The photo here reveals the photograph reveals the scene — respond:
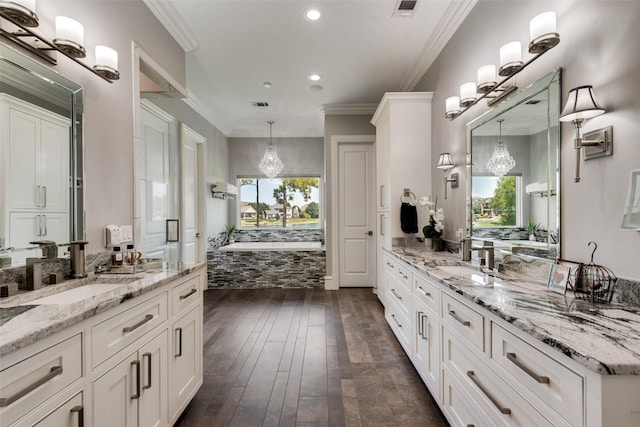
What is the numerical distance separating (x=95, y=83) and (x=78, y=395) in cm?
166

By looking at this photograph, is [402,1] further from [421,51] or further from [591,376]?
[591,376]

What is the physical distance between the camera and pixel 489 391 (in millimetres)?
1212

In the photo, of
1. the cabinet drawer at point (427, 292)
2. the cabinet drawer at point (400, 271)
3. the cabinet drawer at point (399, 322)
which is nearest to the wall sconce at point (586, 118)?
the cabinet drawer at point (427, 292)

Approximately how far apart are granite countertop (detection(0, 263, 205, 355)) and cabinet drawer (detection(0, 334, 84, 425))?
0.22 ft

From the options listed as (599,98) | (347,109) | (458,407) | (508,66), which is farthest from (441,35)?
(458,407)

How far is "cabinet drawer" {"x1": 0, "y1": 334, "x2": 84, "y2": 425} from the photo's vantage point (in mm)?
756

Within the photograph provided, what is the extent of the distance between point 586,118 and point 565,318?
894 mm

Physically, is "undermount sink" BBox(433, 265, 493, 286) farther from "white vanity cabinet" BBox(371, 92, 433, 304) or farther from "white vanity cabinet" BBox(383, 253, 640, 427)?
"white vanity cabinet" BBox(371, 92, 433, 304)

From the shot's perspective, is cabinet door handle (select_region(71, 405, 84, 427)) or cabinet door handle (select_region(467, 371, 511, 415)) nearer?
cabinet door handle (select_region(71, 405, 84, 427))

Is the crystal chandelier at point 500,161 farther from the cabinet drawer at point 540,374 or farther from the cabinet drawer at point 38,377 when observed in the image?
the cabinet drawer at point 38,377

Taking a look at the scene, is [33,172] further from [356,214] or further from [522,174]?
[356,214]

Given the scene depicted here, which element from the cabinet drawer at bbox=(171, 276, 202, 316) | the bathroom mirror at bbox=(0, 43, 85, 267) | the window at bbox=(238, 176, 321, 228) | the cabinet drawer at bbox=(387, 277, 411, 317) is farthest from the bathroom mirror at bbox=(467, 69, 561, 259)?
the window at bbox=(238, 176, 321, 228)

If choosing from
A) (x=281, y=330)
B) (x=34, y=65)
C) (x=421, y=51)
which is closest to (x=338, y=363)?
(x=281, y=330)

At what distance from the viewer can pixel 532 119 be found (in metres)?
1.71
